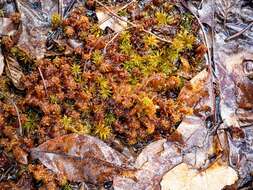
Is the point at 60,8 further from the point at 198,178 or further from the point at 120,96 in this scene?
the point at 198,178

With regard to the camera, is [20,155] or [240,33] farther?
[240,33]

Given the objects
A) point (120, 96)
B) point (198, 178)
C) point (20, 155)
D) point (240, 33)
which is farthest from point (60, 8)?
point (198, 178)

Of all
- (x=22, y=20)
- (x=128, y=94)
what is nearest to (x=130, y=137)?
(x=128, y=94)

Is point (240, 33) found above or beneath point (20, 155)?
above

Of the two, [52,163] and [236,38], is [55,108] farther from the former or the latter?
[236,38]

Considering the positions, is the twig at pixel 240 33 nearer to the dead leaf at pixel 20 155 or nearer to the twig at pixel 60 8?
the twig at pixel 60 8

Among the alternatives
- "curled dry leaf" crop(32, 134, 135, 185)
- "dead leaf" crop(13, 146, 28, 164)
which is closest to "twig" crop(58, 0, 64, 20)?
"curled dry leaf" crop(32, 134, 135, 185)

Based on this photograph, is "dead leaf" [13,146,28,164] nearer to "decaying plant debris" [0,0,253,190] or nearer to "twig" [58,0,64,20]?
"decaying plant debris" [0,0,253,190]

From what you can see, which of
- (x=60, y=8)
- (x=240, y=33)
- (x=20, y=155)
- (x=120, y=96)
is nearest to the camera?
(x=20, y=155)
